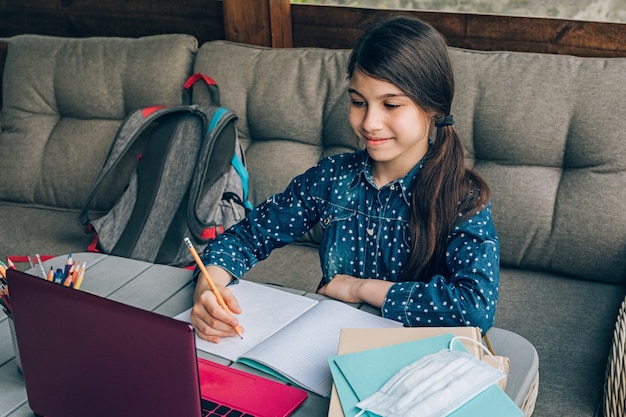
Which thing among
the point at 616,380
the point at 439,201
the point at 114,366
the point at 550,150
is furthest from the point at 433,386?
the point at 550,150

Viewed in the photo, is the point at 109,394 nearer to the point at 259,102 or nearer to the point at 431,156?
the point at 431,156

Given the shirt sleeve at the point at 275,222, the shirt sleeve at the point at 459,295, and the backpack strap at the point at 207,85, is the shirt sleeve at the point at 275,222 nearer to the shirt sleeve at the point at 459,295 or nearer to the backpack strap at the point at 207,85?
the shirt sleeve at the point at 459,295

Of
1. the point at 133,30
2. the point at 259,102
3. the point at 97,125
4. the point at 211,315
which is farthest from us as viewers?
the point at 133,30

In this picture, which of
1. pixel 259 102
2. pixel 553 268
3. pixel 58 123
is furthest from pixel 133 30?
pixel 553 268

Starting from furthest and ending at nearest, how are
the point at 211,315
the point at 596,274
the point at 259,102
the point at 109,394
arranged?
the point at 259,102
the point at 596,274
the point at 211,315
the point at 109,394

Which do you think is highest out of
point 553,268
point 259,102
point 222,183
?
point 259,102

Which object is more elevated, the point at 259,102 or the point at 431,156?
the point at 431,156

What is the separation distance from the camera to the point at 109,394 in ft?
3.29

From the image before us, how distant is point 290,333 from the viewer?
1.24 m

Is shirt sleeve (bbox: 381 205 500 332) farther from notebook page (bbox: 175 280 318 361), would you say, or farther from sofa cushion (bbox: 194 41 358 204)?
sofa cushion (bbox: 194 41 358 204)

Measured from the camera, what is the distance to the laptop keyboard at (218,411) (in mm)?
1060

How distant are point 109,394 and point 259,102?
1588 mm

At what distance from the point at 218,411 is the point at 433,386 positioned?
11.5 inches

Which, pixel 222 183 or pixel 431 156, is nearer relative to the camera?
pixel 431 156
